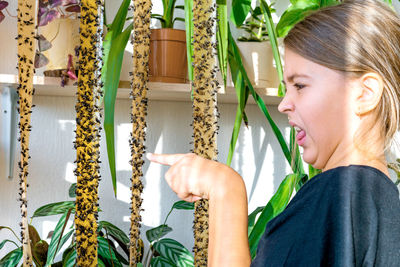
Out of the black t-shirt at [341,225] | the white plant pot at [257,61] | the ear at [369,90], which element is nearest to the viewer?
the black t-shirt at [341,225]

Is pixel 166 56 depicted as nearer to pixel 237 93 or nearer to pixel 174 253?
pixel 237 93

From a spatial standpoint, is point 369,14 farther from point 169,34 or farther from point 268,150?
point 268,150

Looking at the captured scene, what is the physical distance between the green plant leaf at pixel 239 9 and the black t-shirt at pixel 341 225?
861 millimetres

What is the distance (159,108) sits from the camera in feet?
5.53

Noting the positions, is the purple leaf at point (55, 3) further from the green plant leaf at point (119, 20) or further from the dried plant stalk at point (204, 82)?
the dried plant stalk at point (204, 82)

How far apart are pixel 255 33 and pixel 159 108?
1.33ft

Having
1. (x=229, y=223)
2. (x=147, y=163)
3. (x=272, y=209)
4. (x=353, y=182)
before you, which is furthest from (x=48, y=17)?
(x=353, y=182)

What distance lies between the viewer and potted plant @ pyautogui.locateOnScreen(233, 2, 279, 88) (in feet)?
5.08

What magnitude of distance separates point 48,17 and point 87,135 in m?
0.44

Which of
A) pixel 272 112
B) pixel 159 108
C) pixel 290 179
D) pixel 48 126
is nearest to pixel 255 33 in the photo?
pixel 272 112

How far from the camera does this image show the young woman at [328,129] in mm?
590

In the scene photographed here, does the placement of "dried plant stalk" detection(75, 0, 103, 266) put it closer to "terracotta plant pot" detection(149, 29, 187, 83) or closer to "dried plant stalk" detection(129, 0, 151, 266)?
"dried plant stalk" detection(129, 0, 151, 266)

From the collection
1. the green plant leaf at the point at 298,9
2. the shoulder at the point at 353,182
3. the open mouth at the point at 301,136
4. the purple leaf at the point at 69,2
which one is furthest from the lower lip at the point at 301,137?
the purple leaf at the point at 69,2

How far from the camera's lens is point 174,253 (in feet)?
4.57
